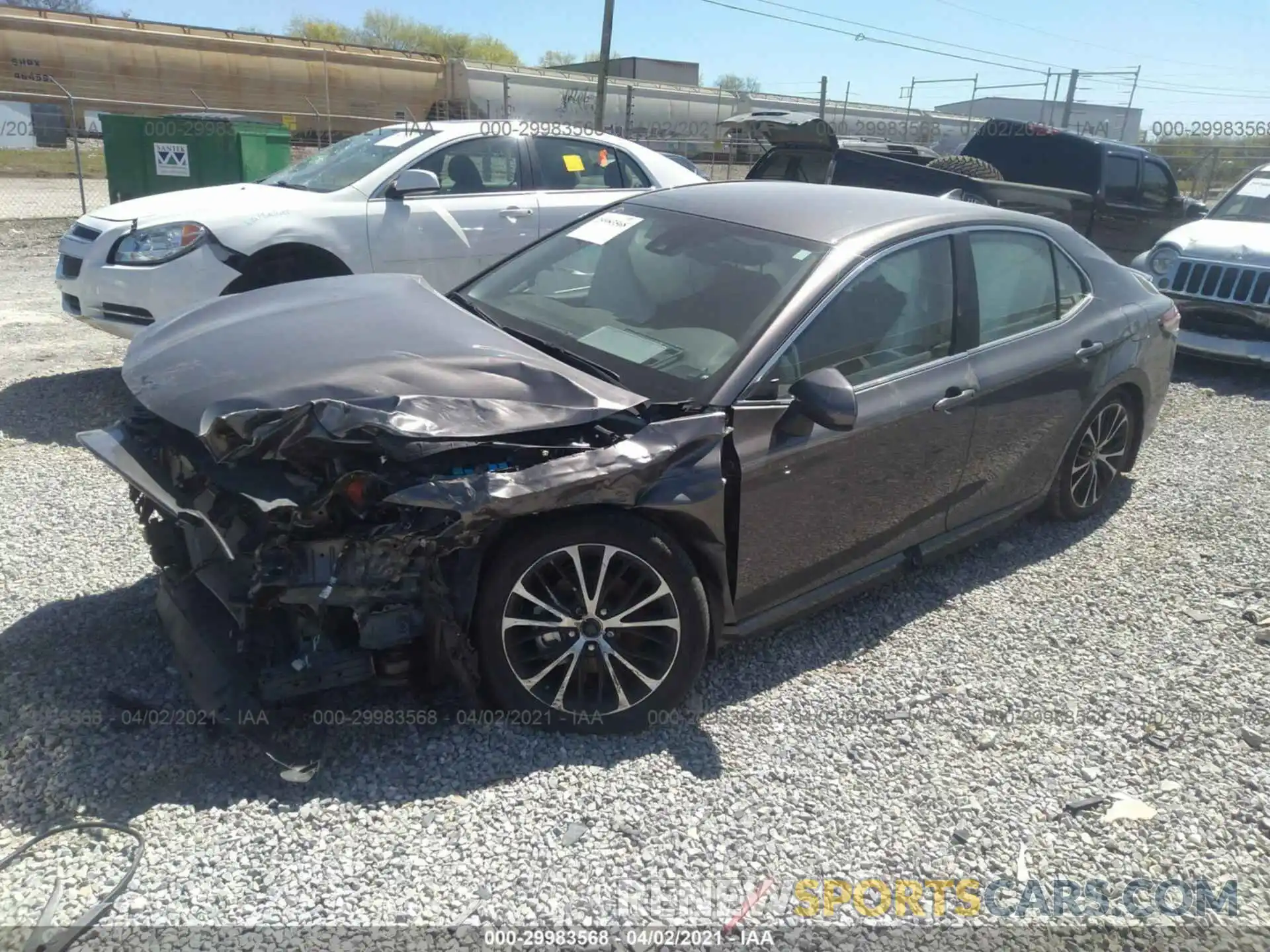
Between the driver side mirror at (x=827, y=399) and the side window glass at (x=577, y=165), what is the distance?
4.78m

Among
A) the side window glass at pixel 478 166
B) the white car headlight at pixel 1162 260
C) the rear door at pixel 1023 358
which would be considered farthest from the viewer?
the white car headlight at pixel 1162 260

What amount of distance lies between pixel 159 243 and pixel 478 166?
2326mm

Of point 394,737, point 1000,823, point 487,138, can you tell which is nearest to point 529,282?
point 394,737

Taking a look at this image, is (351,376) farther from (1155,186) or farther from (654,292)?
(1155,186)

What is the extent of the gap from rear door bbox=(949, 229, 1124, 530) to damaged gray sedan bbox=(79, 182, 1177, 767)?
2 cm

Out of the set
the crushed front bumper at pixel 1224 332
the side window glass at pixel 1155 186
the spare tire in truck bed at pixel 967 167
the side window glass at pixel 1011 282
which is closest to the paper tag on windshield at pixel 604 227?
the side window glass at pixel 1011 282

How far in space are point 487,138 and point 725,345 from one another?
461 cm

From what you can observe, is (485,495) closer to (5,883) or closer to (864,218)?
(5,883)

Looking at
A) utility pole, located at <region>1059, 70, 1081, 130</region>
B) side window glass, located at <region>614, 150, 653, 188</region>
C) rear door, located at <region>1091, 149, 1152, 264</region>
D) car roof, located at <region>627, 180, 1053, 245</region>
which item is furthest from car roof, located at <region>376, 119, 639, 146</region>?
utility pole, located at <region>1059, 70, 1081, 130</region>

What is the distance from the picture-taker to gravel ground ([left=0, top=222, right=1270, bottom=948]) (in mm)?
2488

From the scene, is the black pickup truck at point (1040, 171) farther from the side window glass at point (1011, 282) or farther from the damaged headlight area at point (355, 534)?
the damaged headlight area at point (355, 534)

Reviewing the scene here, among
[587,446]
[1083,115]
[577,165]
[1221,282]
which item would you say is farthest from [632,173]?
[1083,115]

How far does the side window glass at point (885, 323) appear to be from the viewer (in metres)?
3.41

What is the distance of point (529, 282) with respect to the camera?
4082 millimetres
